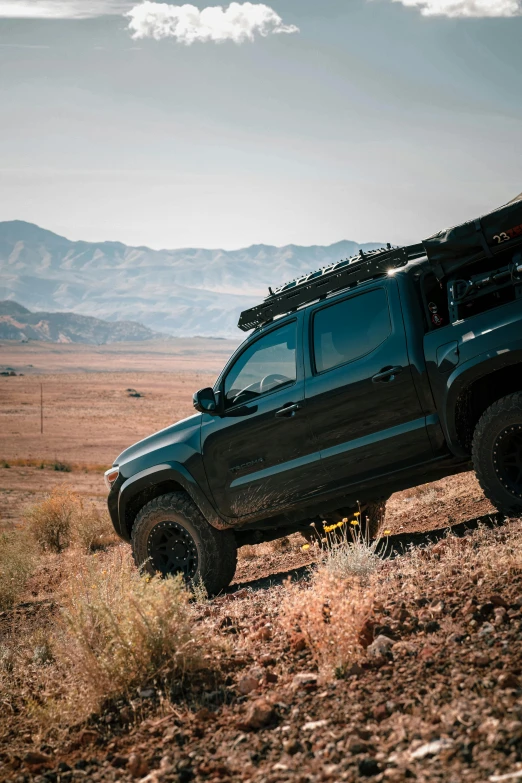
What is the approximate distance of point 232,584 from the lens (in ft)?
25.7

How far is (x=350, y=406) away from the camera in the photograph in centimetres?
598

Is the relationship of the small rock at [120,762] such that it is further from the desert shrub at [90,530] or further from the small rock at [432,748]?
the desert shrub at [90,530]

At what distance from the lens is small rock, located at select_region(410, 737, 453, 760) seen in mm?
3051

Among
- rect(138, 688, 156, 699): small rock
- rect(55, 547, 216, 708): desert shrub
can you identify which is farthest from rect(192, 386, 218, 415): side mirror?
rect(138, 688, 156, 699): small rock

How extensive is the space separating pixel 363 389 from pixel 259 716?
278cm

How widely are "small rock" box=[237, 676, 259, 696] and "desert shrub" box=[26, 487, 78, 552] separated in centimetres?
1237

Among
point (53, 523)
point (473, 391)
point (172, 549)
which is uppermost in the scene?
point (473, 391)

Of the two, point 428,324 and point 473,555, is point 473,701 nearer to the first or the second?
point 473,555

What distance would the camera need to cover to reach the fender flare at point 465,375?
17.6ft

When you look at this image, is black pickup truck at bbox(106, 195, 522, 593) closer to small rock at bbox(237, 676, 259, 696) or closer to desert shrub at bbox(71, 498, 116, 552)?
small rock at bbox(237, 676, 259, 696)

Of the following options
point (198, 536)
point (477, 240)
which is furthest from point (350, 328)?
point (198, 536)

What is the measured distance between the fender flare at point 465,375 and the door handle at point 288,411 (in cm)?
115

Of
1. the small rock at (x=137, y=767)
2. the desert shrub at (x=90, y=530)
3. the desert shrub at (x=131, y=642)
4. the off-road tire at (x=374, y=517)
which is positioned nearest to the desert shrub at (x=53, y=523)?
the desert shrub at (x=90, y=530)

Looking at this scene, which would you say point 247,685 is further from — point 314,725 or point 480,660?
point 480,660
